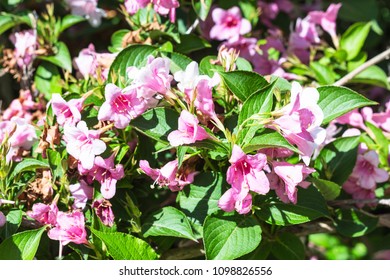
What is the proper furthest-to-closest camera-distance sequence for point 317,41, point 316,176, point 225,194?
point 317,41 → point 316,176 → point 225,194

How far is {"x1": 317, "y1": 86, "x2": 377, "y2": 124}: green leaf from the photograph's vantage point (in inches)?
57.4

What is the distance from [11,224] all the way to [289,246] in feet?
2.33

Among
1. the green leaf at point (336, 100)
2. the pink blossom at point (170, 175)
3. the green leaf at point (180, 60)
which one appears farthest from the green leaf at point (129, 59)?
the green leaf at point (336, 100)

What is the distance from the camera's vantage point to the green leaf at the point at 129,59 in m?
1.63

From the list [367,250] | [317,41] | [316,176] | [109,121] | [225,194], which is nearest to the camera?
[225,194]

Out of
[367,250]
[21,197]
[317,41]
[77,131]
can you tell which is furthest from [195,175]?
[367,250]

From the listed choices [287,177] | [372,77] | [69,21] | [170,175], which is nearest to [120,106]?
[170,175]

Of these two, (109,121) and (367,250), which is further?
(367,250)

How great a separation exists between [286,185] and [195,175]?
24cm

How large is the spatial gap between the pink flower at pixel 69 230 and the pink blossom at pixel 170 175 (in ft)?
0.64

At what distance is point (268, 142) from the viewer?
52.1 inches
